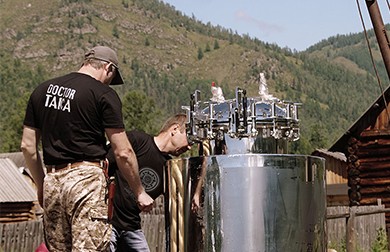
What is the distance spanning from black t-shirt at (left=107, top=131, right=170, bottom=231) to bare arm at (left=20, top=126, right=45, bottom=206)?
23.6 inches

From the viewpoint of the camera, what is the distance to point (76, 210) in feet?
15.7

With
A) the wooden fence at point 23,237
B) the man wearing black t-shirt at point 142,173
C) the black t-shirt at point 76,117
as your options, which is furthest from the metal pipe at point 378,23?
the wooden fence at point 23,237

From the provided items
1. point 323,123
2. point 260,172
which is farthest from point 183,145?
point 323,123

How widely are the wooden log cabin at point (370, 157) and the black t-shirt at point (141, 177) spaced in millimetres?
15144

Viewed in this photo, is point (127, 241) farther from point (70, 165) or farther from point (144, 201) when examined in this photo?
point (70, 165)

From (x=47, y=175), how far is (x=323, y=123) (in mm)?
148054

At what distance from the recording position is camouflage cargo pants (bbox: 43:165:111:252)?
15.6ft

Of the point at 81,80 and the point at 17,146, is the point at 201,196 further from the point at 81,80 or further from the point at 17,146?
the point at 17,146

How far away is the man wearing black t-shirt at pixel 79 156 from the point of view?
479 cm

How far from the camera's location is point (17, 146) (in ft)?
244

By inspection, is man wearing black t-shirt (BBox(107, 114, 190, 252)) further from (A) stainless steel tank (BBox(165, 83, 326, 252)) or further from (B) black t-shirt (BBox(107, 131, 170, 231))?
(A) stainless steel tank (BBox(165, 83, 326, 252))

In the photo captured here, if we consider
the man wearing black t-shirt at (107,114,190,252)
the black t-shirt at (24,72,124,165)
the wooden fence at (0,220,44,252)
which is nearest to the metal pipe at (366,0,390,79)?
the man wearing black t-shirt at (107,114,190,252)

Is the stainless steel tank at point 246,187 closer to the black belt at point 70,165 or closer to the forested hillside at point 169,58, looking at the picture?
the black belt at point 70,165

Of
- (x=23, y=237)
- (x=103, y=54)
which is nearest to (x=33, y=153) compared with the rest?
(x=103, y=54)
